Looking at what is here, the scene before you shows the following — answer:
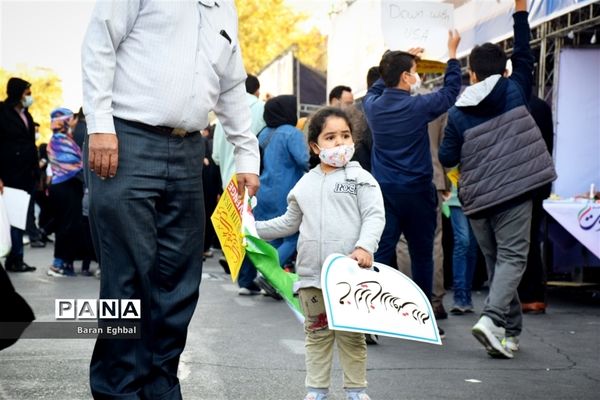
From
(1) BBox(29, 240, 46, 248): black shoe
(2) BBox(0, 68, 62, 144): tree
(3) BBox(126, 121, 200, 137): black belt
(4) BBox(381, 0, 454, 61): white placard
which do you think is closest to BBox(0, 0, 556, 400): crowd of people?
(3) BBox(126, 121, 200, 137): black belt

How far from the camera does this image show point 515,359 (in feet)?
23.0

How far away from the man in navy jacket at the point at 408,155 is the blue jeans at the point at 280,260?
2.64 meters

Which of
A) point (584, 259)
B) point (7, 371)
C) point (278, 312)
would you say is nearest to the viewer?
point (7, 371)

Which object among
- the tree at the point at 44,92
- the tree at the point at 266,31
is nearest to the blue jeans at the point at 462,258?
the tree at the point at 266,31

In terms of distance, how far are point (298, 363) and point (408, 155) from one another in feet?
5.99

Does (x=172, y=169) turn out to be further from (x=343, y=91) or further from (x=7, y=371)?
(x=343, y=91)

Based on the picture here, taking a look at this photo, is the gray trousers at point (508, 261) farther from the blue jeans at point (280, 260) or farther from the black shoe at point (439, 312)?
the blue jeans at point (280, 260)

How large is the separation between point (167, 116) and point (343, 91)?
6321 millimetres

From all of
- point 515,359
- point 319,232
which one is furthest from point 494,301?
point 319,232

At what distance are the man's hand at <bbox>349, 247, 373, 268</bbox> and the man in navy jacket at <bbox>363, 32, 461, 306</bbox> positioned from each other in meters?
2.62

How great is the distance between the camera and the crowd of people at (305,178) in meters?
4.41

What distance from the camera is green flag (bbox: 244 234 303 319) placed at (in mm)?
5211

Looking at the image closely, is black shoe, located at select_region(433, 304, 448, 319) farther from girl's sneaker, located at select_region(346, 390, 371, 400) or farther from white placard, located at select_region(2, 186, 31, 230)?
white placard, located at select_region(2, 186, 31, 230)

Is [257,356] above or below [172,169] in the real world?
below
